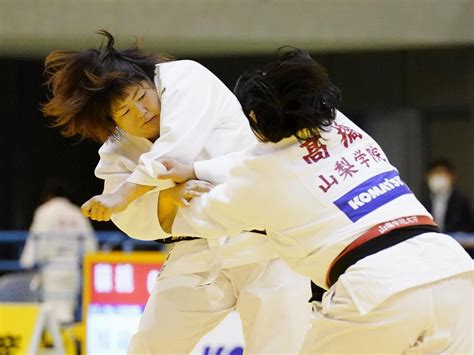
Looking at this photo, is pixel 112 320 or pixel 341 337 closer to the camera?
pixel 341 337

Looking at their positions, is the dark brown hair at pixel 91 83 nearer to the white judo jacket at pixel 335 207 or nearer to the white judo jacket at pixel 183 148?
the white judo jacket at pixel 183 148

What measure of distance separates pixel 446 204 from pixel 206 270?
695 centimetres

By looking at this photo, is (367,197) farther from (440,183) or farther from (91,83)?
(440,183)

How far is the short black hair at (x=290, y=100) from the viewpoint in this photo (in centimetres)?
328

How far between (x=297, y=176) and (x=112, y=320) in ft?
11.9

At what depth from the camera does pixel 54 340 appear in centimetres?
728

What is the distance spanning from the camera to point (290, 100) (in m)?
3.29

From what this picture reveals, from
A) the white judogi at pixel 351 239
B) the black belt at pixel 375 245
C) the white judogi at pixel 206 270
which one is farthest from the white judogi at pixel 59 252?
the black belt at pixel 375 245

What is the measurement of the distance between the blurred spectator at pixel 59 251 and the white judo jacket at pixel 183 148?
4.78m

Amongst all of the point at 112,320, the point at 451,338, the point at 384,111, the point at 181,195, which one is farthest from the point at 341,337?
the point at 384,111

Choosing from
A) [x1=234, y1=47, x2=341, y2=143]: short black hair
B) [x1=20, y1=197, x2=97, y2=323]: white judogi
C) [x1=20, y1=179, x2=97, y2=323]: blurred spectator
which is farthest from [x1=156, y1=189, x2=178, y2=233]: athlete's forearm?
[x1=20, y1=197, x2=97, y2=323]: white judogi

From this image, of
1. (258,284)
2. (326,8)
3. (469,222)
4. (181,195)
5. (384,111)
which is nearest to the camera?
(181,195)

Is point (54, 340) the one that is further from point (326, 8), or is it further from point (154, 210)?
point (326, 8)

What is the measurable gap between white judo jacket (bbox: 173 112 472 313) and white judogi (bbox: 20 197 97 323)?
5800 millimetres
